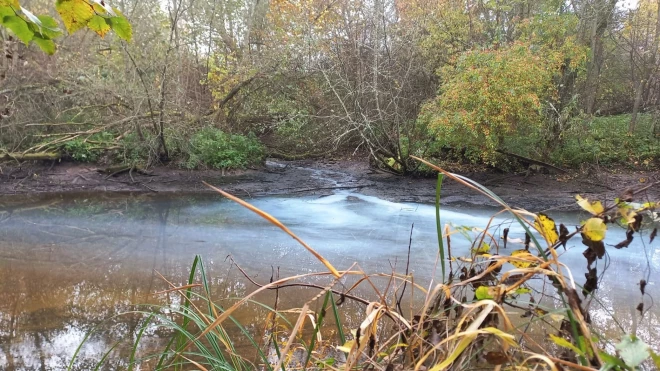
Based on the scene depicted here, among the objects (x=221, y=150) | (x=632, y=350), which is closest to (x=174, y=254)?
(x=632, y=350)

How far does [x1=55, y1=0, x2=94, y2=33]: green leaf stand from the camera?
3.99 ft

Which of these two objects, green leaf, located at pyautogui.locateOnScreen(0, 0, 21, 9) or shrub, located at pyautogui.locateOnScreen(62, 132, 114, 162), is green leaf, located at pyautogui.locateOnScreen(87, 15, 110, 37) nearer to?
green leaf, located at pyautogui.locateOnScreen(0, 0, 21, 9)

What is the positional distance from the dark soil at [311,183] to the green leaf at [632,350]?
7845 millimetres

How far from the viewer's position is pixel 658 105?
38.2ft

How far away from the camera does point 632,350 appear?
686mm

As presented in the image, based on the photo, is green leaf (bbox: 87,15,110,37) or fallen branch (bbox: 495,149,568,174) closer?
green leaf (bbox: 87,15,110,37)

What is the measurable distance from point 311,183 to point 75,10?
30.2 ft

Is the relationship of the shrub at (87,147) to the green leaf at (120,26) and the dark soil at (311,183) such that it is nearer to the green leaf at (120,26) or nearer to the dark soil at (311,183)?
the dark soil at (311,183)

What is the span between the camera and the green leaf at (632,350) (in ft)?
2.17

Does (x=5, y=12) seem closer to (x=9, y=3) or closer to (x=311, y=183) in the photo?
(x=9, y=3)

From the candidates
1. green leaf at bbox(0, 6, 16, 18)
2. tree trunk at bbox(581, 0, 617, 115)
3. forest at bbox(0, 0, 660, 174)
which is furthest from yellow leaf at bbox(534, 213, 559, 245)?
tree trunk at bbox(581, 0, 617, 115)

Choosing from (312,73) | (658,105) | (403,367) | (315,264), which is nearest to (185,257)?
(315,264)

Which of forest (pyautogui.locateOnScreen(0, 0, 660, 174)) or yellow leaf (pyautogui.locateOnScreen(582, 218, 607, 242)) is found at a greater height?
forest (pyautogui.locateOnScreen(0, 0, 660, 174))

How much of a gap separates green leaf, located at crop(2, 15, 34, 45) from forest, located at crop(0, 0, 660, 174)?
8085mm
